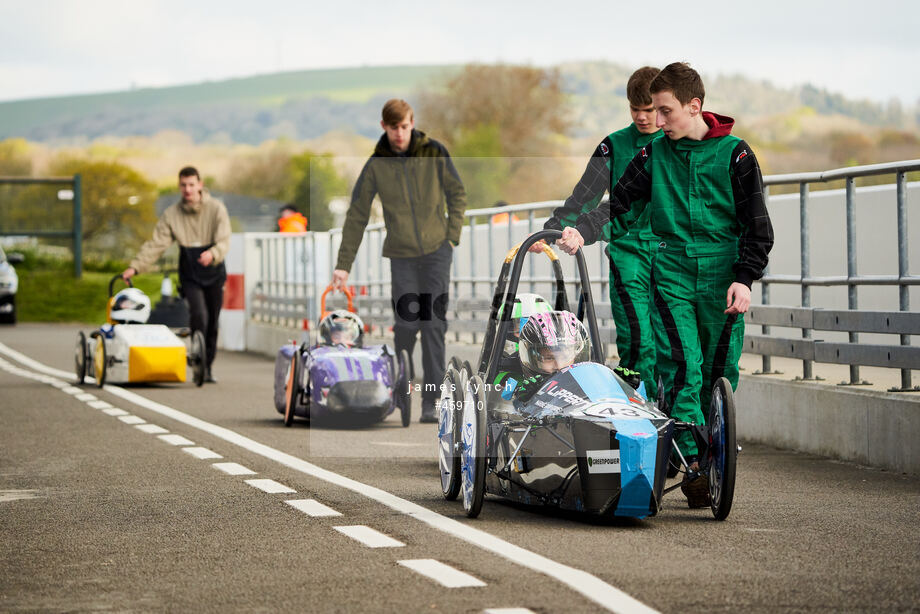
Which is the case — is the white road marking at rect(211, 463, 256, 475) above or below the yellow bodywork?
below

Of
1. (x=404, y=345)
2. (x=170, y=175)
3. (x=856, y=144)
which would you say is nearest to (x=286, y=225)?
(x=404, y=345)

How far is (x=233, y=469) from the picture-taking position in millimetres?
10195

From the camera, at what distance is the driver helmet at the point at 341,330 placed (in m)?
13.3

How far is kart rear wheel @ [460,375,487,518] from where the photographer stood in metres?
7.70

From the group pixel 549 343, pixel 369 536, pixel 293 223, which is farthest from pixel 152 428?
pixel 293 223

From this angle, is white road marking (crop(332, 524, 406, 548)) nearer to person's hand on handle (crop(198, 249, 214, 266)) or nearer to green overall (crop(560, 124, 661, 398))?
green overall (crop(560, 124, 661, 398))

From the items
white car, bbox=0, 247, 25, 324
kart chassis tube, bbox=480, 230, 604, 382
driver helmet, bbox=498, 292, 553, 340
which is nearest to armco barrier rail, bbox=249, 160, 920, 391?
driver helmet, bbox=498, 292, 553, 340

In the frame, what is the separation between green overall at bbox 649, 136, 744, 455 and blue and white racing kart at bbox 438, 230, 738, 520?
25 centimetres

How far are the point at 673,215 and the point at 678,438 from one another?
42.2 inches

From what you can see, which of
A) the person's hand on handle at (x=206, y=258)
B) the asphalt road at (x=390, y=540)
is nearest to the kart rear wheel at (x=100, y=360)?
the person's hand on handle at (x=206, y=258)

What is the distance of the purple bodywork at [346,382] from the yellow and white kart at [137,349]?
4359mm

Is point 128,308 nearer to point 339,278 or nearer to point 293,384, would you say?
point 293,384

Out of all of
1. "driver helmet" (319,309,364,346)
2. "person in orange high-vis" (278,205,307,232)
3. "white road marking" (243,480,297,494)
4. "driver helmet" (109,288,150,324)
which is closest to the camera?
"white road marking" (243,480,297,494)

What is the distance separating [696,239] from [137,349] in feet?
32.8
